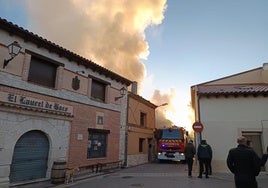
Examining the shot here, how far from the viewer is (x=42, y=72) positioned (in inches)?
440

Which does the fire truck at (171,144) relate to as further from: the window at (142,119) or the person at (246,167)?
the person at (246,167)

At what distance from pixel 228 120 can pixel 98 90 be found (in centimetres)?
Answer: 801

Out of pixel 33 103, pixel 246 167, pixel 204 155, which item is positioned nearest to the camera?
pixel 246 167

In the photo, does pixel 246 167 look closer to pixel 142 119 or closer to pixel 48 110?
pixel 48 110

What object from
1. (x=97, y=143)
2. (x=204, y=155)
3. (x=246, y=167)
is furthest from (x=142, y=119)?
(x=246, y=167)

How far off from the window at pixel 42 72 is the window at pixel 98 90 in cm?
302

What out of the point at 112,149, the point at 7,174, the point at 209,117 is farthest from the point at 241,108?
the point at 7,174

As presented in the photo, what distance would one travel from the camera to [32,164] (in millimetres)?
10070

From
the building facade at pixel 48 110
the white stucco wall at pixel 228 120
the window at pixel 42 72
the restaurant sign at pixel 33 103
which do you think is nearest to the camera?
the restaurant sign at pixel 33 103

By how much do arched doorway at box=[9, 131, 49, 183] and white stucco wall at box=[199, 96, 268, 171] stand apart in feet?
28.9

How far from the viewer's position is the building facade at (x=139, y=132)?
17.6 meters

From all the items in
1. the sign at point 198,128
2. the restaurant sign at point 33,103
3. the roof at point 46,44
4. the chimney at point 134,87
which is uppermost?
the chimney at point 134,87

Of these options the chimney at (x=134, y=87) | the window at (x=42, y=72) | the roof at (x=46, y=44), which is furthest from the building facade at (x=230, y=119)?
the chimney at (x=134, y=87)

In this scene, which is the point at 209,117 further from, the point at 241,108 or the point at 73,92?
the point at 73,92
